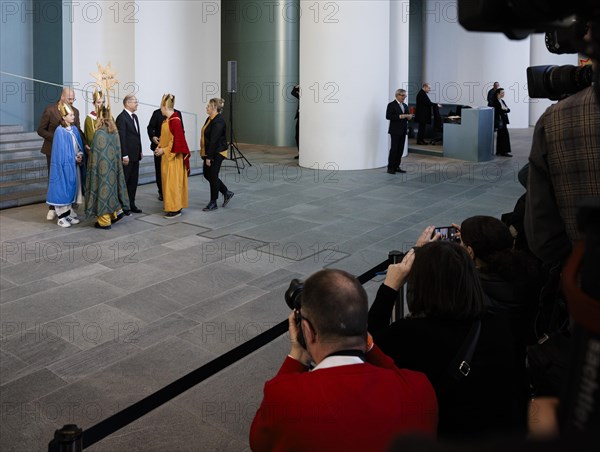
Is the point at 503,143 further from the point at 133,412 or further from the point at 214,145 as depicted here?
the point at 133,412

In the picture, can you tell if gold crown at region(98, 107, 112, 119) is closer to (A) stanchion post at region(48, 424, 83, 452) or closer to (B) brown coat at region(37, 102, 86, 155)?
(B) brown coat at region(37, 102, 86, 155)

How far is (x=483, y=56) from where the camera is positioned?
21984 mm

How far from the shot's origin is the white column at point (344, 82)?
12492 millimetres

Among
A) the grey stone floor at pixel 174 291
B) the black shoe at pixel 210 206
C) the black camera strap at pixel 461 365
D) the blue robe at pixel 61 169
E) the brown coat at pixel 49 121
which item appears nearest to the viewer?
the black camera strap at pixel 461 365

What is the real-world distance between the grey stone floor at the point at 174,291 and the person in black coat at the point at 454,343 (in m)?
1.41

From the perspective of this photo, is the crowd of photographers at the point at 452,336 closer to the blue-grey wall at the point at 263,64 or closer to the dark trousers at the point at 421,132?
the blue-grey wall at the point at 263,64

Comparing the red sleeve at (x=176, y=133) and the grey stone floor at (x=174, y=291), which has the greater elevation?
the red sleeve at (x=176, y=133)

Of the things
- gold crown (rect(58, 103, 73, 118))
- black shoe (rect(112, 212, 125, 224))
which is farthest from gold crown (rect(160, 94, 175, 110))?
black shoe (rect(112, 212, 125, 224))

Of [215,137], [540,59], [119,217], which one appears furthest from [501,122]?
[540,59]

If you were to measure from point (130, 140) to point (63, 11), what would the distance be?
16.2 ft

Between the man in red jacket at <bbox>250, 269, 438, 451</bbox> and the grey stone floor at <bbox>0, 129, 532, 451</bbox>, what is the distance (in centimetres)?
166

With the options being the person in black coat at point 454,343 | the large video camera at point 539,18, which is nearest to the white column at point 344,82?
the person in black coat at point 454,343

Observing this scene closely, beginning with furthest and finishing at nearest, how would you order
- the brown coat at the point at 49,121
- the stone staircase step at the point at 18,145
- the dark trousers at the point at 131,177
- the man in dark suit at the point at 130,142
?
the stone staircase step at the point at 18,145
the dark trousers at the point at 131,177
the brown coat at the point at 49,121
the man in dark suit at the point at 130,142

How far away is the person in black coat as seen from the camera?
88.0 inches
